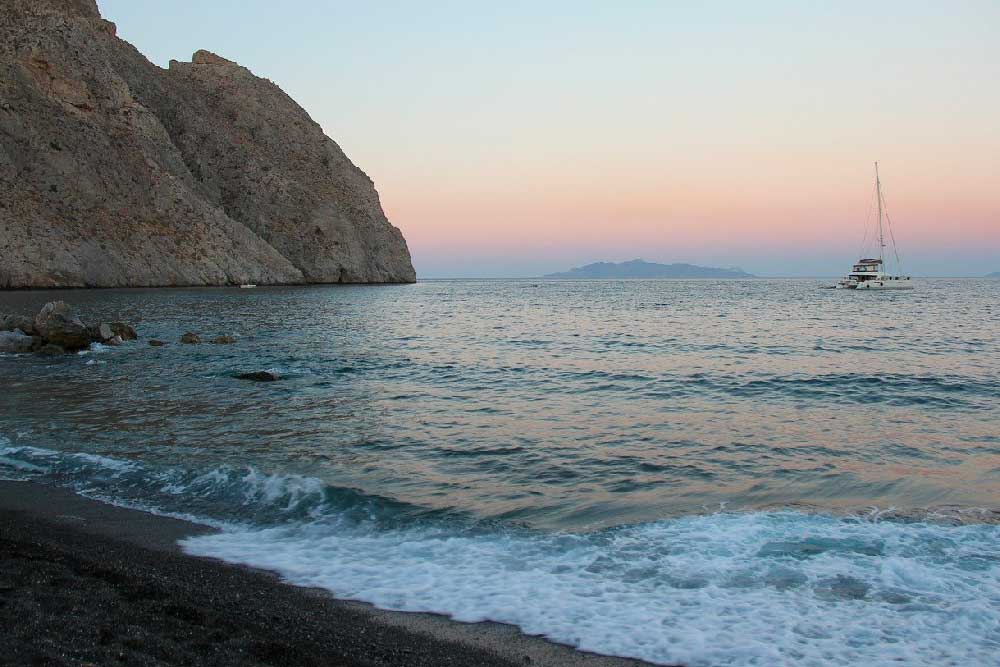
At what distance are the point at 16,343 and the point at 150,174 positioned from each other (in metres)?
64.9

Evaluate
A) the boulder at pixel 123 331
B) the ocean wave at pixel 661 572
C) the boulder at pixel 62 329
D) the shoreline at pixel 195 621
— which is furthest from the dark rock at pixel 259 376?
the shoreline at pixel 195 621

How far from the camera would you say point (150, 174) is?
8300 centimetres

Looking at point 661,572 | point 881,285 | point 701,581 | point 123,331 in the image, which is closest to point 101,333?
point 123,331

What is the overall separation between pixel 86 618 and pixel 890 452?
11515mm

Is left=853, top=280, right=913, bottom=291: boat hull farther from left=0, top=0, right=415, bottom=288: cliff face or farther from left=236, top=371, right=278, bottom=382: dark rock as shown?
left=236, top=371, right=278, bottom=382: dark rock

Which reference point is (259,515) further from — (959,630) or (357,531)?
(959,630)

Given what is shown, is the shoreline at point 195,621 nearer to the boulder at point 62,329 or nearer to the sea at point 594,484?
the sea at point 594,484

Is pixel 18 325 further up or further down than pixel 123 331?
further up

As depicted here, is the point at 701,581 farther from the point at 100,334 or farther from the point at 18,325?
the point at 18,325

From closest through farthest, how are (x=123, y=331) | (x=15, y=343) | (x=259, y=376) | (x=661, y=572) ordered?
(x=661, y=572) < (x=259, y=376) < (x=15, y=343) < (x=123, y=331)

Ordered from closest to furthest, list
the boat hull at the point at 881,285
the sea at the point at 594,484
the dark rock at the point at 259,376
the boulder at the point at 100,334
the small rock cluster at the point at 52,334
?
1. the sea at the point at 594,484
2. the dark rock at the point at 259,376
3. the small rock cluster at the point at 52,334
4. the boulder at the point at 100,334
5. the boat hull at the point at 881,285

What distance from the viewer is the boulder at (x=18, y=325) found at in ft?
90.0

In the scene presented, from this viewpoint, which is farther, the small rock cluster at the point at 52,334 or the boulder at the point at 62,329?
the boulder at the point at 62,329

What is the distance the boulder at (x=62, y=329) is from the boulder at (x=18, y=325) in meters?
1.02
